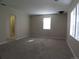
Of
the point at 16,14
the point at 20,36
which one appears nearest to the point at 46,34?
the point at 20,36

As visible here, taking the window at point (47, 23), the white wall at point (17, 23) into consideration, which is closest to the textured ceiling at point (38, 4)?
the white wall at point (17, 23)

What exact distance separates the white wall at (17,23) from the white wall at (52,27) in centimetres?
82

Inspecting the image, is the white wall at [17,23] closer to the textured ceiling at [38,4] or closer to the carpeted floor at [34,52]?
the textured ceiling at [38,4]

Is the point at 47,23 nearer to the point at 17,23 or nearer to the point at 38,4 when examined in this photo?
the point at 17,23

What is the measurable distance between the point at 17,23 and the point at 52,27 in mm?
3369

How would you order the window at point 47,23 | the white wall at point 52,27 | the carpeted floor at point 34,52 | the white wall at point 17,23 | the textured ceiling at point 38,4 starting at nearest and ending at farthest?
the carpeted floor at point 34,52 → the textured ceiling at point 38,4 → the white wall at point 17,23 → the white wall at point 52,27 → the window at point 47,23

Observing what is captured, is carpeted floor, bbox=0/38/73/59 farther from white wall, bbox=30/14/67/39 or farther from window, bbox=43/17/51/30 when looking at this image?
window, bbox=43/17/51/30

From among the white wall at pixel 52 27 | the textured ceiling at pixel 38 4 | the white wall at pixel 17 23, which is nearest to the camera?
the textured ceiling at pixel 38 4

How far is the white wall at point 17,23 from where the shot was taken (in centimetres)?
587

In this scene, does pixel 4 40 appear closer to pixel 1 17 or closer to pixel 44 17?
pixel 1 17

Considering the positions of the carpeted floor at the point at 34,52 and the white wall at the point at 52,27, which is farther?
the white wall at the point at 52,27

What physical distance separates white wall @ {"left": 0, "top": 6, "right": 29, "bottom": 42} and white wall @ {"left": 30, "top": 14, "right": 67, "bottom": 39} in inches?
32.2

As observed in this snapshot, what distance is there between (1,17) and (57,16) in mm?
5119

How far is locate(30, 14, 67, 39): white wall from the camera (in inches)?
352
